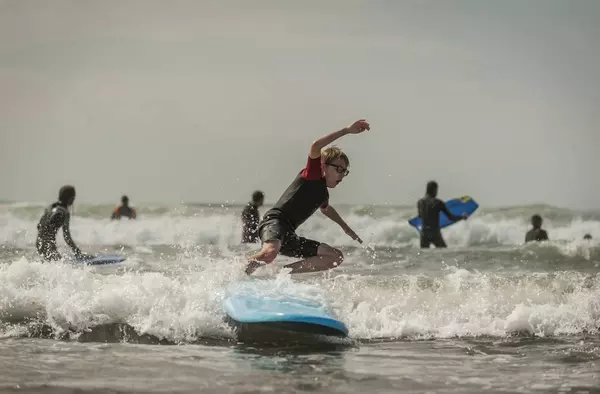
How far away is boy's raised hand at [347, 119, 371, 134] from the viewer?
6.05m

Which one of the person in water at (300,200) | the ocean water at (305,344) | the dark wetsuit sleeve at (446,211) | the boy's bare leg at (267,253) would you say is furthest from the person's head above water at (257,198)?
the boy's bare leg at (267,253)

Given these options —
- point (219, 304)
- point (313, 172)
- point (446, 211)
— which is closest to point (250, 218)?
point (446, 211)

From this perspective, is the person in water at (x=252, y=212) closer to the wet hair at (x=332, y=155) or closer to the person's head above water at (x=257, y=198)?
the person's head above water at (x=257, y=198)

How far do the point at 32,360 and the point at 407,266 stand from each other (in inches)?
258

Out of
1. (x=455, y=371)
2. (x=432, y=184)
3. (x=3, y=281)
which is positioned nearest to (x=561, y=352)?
(x=455, y=371)

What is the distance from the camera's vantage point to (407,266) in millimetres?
11227

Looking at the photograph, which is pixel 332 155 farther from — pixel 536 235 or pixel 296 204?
Answer: pixel 536 235

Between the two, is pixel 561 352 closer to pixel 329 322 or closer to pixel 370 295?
pixel 329 322

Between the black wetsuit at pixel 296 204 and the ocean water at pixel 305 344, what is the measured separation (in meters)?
0.40

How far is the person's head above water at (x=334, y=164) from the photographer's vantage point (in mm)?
6551

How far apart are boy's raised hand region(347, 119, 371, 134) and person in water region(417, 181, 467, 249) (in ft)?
22.7

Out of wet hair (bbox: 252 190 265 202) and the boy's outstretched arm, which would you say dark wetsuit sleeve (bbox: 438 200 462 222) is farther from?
the boy's outstretched arm

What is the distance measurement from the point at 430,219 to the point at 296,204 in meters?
6.86

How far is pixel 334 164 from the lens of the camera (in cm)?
655
